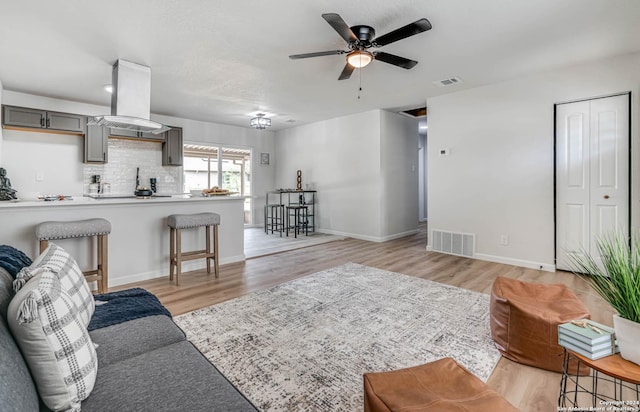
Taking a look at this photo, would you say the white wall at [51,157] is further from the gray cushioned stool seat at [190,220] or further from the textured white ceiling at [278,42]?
the gray cushioned stool seat at [190,220]

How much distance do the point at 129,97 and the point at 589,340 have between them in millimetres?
4496

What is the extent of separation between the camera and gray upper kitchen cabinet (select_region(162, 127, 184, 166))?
242 inches

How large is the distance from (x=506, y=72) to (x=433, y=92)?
109cm

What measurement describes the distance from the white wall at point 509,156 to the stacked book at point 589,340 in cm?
334

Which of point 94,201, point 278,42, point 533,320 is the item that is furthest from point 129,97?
point 533,320

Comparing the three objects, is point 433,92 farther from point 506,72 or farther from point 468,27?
point 468,27

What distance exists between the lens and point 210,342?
7.14 ft

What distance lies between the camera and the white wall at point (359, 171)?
609 cm

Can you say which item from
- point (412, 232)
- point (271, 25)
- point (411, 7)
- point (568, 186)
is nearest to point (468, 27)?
point (411, 7)

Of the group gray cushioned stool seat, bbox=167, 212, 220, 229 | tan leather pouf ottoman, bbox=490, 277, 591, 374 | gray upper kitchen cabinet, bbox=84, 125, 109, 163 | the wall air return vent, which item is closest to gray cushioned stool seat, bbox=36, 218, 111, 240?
gray cushioned stool seat, bbox=167, 212, 220, 229

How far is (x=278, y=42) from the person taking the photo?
311 centimetres

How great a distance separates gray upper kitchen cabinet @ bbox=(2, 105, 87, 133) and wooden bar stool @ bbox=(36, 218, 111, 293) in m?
2.92

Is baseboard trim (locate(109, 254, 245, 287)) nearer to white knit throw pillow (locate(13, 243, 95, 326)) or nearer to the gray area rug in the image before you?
the gray area rug

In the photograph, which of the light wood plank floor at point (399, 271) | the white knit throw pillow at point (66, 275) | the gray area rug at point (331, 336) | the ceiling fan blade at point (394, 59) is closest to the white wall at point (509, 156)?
the light wood plank floor at point (399, 271)
